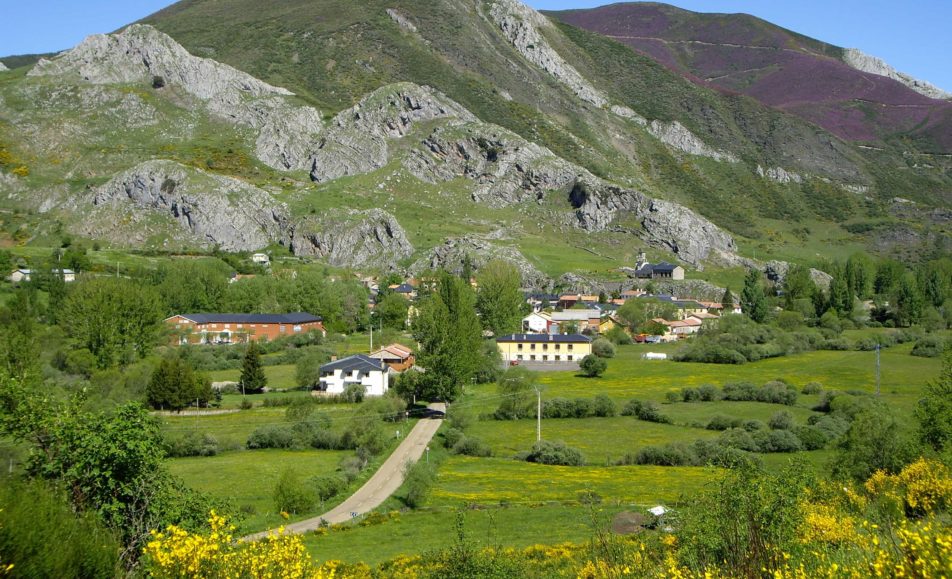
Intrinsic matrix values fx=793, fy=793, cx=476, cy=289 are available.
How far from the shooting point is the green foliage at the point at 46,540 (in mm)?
14133

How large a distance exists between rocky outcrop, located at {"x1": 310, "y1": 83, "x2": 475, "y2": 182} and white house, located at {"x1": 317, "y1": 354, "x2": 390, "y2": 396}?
4662 inches

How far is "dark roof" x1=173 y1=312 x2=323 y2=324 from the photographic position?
103 metres

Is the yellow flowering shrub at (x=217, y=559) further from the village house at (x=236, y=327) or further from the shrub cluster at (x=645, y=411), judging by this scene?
the village house at (x=236, y=327)

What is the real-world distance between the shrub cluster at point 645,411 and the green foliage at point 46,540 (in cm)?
4864

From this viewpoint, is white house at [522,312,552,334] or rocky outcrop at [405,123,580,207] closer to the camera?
white house at [522,312,552,334]

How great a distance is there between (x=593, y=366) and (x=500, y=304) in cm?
2972

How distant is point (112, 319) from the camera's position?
7956 centimetres

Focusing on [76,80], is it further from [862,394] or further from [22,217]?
[862,394]

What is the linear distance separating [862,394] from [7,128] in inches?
7120

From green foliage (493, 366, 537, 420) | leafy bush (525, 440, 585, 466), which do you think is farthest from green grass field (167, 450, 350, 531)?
green foliage (493, 366, 537, 420)

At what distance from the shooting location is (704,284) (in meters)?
150

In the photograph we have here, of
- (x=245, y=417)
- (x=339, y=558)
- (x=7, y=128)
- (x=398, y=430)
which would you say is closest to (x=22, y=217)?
(x=7, y=128)

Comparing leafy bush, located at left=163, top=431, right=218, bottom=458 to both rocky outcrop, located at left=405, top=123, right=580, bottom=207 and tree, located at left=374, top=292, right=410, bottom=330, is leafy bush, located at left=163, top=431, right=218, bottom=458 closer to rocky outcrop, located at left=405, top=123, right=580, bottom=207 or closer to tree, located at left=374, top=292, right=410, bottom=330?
tree, located at left=374, top=292, right=410, bottom=330

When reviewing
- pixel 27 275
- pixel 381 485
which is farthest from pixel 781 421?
pixel 27 275
